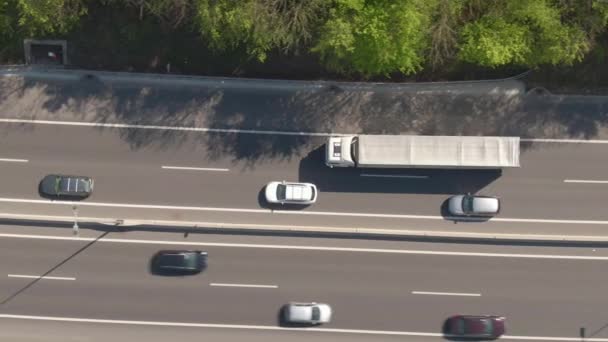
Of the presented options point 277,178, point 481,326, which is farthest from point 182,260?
point 481,326

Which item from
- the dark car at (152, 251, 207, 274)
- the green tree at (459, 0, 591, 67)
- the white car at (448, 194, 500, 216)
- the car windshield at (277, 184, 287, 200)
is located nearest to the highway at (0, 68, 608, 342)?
the dark car at (152, 251, 207, 274)

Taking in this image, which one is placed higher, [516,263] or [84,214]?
[84,214]

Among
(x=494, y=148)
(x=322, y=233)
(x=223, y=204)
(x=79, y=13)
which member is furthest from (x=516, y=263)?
(x=79, y=13)

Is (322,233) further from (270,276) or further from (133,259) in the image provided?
(133,259)

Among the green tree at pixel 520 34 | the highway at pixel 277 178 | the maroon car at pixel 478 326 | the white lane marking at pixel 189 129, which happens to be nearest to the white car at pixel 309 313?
the highway at pixel 277 178

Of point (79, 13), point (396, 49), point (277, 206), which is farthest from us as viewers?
point (277, 206)

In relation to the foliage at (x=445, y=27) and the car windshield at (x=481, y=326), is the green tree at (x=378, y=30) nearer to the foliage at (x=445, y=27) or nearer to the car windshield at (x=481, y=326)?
the foliage at (x=445, y=27)

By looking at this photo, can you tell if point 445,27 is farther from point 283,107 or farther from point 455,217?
point 455,217

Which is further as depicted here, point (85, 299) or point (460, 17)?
point (85, 299)
